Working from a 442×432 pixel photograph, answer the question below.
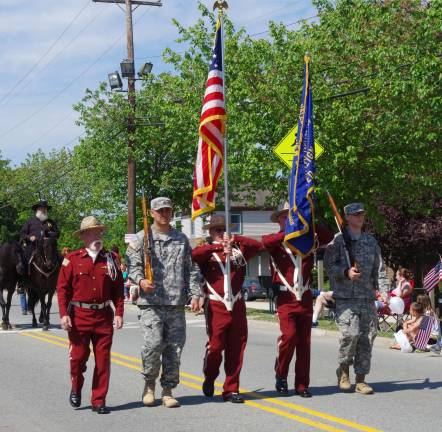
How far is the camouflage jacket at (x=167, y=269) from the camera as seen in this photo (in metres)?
9.30

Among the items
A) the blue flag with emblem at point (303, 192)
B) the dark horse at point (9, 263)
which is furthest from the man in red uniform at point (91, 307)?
the dark horse at point (9, 263)

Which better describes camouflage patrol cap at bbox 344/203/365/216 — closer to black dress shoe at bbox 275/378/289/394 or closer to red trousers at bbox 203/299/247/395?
red trousers at bbox 203/299/247/395

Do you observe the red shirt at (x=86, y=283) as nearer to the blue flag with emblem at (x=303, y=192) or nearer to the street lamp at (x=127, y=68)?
the blue flag with emblem at (x=303, y=192)

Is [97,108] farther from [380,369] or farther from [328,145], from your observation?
[380,369]

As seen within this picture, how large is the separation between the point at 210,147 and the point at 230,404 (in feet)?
9.48

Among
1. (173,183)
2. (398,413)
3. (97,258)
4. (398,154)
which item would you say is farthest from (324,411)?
(173,183)

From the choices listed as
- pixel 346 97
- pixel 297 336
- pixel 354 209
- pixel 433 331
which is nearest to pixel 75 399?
pixel 297 336

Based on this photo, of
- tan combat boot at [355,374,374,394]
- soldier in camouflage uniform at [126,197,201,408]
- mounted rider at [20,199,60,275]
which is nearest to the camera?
soldier in camouflage uniform at [126,197,201,408]

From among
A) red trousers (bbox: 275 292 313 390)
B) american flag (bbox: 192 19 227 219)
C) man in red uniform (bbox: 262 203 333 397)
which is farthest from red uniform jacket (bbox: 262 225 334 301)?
american flag (bbox: 192 19 227 219)

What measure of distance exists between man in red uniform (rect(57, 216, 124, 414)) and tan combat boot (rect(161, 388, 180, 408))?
2.01 ft

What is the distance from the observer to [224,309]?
31.6 feet

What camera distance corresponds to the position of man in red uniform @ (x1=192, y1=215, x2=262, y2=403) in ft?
31.6

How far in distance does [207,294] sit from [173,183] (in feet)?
106

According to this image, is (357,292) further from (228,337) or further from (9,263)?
(9,263)
